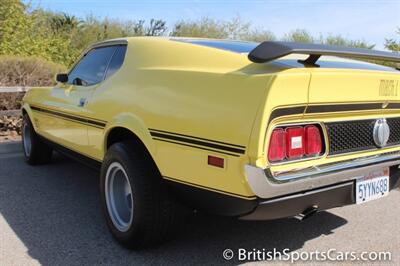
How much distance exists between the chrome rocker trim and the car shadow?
93cm

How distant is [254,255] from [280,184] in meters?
1.05

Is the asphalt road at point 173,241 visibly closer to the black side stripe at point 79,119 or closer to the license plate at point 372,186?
the license plate at point 372,186

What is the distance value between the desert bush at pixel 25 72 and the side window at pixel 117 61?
5.72 meters

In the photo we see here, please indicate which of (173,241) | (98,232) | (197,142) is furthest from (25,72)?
(197,142)

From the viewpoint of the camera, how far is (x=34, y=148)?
235 inches

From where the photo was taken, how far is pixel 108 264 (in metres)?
3.18

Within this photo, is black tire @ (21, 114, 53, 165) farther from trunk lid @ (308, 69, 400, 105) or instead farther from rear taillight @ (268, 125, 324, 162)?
trunk lid @ (308, 69, 400, 105)

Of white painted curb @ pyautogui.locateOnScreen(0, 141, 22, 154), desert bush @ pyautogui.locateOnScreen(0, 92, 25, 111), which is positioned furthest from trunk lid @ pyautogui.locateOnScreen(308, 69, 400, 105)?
desert bush @ pyautogui.locateOnScreen(0, 92, 25, 111)

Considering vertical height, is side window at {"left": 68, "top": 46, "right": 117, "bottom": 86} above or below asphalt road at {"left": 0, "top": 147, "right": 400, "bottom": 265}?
above

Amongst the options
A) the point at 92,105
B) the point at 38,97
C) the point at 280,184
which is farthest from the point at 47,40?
the point at 280,184

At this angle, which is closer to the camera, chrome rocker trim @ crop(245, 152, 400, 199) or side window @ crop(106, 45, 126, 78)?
chrome rocker trim @ crop(245, 152, 400, 199)

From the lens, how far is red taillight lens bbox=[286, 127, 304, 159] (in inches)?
101

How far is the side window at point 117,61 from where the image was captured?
12.6 ft

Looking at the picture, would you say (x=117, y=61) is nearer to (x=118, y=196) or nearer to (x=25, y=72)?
(x=118, y=196)
